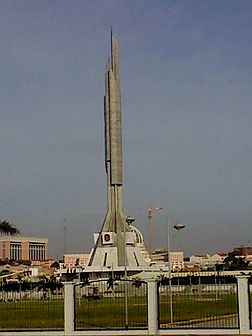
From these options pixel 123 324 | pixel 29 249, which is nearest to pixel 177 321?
pixel 123 324

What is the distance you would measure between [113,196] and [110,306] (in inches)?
2723

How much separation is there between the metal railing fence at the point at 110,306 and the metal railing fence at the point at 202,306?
89 centimetres

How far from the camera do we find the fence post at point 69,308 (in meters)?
21.8

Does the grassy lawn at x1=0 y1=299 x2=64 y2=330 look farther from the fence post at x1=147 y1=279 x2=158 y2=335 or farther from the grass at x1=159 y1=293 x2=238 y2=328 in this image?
the grass at x1=159 y1=293 x2=238 y2=328

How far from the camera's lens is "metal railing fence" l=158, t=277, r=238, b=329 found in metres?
21.9

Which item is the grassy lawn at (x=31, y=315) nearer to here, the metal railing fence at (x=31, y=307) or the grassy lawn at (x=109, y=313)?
the metal railing fence at (x=31, y=307)

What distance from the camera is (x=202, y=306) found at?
2545 centimetres

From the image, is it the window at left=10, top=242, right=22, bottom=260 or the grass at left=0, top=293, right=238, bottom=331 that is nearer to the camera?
the grass at left=0, top=293, right=238, bottom=331

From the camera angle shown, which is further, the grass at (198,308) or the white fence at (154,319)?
the grass at (198,308)

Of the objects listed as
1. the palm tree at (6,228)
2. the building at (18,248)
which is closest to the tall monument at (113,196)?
the palm tree at (6,228)

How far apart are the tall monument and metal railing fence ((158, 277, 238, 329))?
219 ft

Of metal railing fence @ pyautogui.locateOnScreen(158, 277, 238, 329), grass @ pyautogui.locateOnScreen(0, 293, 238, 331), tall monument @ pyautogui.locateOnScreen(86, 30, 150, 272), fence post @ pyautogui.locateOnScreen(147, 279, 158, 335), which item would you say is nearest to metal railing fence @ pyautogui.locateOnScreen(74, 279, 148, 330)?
grass @ pyautogui.locateOnScreen(0, 293, 238, 331)

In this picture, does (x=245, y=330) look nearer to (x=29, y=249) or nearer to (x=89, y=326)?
(x=89, y=326)

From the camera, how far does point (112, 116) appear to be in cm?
9662
